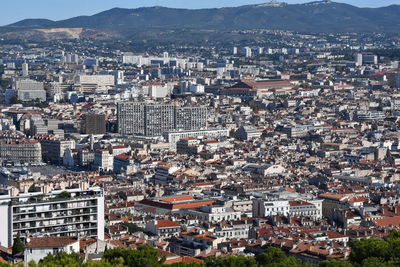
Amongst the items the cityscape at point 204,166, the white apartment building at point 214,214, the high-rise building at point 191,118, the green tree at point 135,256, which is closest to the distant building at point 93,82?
the cityscape at point 204,166

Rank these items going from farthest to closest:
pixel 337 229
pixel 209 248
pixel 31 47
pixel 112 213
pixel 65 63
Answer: pixel 31 47 → pixel 65 63 → pixel 112 213 → pixel 337 229 → pixel 209 248

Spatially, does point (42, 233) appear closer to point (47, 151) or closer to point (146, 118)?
point (47, 151)

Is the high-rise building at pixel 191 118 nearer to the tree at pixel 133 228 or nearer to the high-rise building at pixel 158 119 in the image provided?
the high-rise building at pixel 158 119

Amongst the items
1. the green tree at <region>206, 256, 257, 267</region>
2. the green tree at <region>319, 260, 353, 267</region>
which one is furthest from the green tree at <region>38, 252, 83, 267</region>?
the green tree at <region>319, 260, 353, 267</region>

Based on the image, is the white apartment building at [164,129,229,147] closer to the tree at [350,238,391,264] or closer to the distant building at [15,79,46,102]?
the distant building at [15,79,46,102]

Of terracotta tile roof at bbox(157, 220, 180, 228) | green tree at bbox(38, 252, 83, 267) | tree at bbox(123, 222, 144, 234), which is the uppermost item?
green tree at bbox(38, 252, 83, 267)

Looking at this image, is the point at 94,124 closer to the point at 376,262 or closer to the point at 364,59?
the point at 376,262

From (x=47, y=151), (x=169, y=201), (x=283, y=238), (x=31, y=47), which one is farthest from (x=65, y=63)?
(x=283, y=238)
